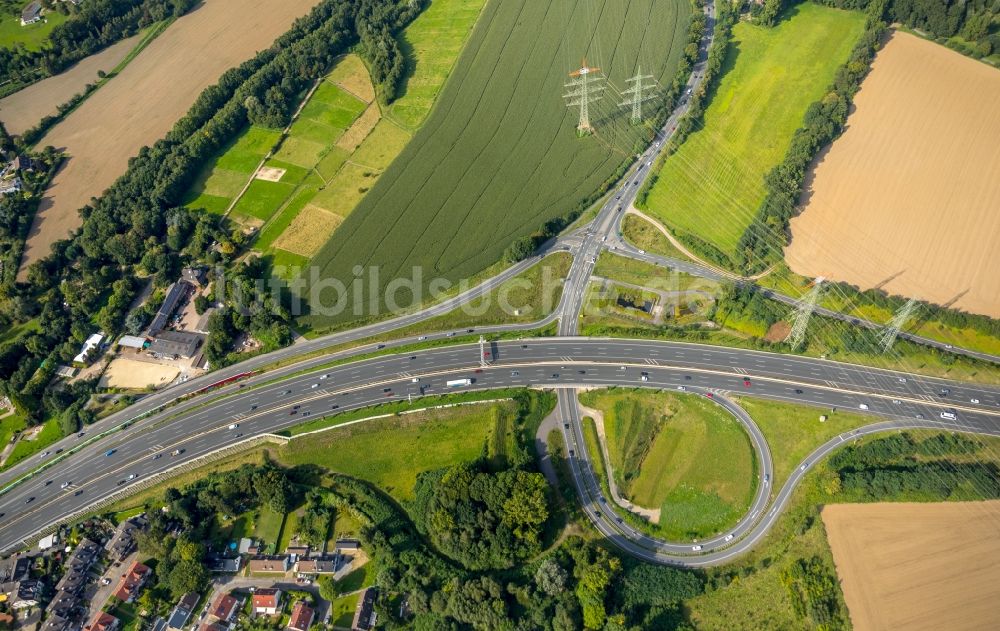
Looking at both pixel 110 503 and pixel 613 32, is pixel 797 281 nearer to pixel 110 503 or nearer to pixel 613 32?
pixel 613 32

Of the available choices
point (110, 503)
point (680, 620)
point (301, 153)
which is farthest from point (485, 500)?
point (301, 153)

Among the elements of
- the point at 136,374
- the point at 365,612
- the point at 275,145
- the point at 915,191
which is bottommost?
the point at 365,612

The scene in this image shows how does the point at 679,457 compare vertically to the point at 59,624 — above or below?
above

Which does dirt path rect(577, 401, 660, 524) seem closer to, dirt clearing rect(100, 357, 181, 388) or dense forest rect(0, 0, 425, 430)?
dense forest rect(0, 0, 425, 430)

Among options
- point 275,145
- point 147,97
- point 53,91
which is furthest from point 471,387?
point 53,91

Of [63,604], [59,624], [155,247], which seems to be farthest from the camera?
[155,247]

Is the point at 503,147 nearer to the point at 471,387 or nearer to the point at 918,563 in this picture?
the point at 471,387
